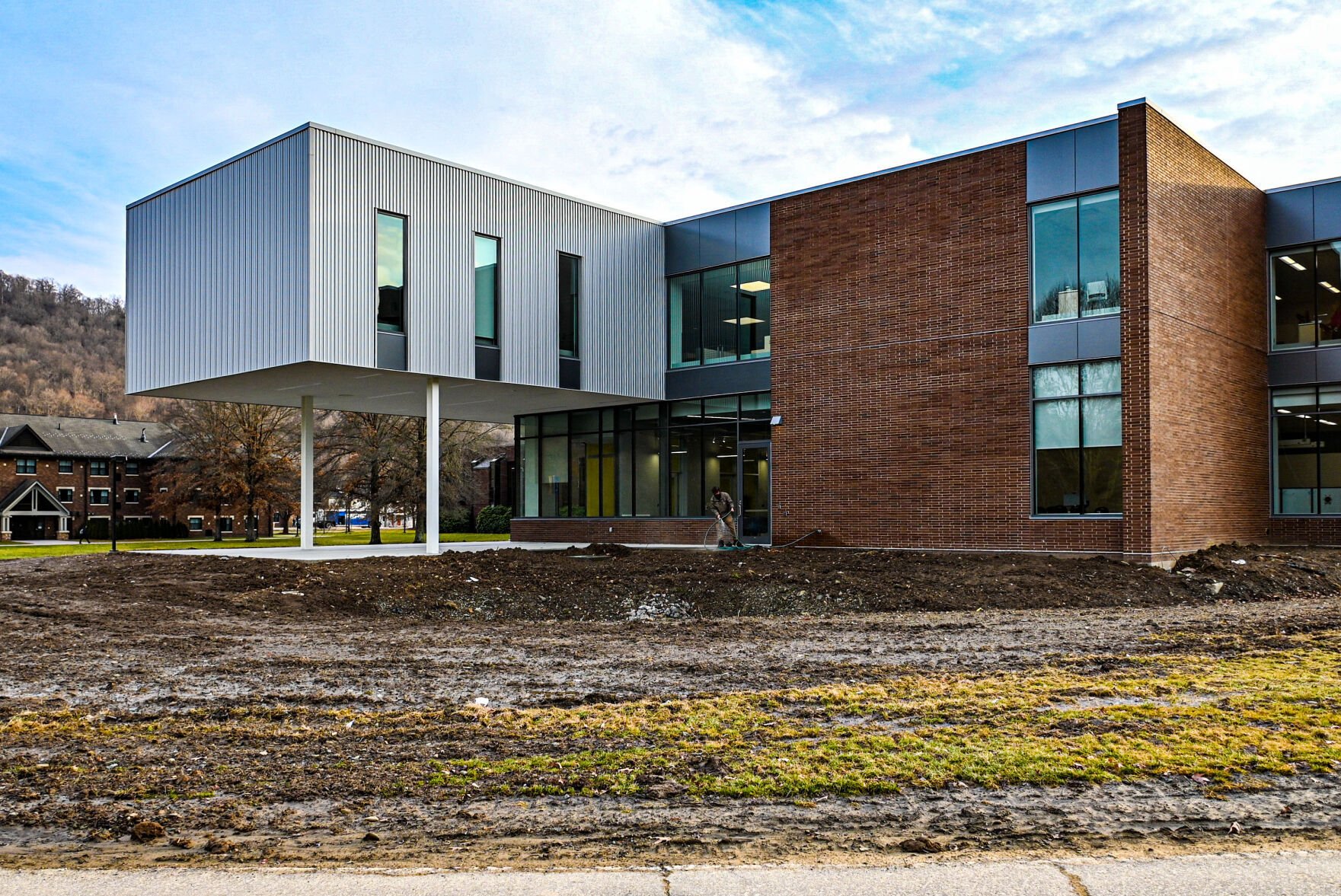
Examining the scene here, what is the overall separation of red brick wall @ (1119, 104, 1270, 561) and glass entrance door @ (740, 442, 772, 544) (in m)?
9.12

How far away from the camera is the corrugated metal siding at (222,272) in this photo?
22.8 m

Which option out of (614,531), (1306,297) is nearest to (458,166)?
(614,531)

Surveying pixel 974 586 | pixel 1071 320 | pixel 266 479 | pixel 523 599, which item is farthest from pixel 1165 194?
pixel 266 479

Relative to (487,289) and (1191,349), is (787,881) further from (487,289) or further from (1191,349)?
(487,289)

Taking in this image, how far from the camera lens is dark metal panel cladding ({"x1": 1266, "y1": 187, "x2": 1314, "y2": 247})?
25031mm

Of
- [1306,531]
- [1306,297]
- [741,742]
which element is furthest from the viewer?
[1306,297]

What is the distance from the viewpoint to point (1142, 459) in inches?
796

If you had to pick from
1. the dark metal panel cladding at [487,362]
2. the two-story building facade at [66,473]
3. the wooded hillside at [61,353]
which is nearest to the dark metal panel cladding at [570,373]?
the dark metal panel cladding at [487,362]

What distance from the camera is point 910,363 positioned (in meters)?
23.5

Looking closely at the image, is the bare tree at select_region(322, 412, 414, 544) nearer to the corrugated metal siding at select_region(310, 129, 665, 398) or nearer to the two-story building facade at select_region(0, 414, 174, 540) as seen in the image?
the corrugated metal siding at select_region(310, 129, 665, 398)

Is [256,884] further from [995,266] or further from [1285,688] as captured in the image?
[995,266]

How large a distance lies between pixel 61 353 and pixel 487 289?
95534 mm

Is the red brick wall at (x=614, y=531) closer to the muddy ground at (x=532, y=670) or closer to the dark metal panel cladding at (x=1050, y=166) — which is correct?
the muddy ground at (x=532, y=670)

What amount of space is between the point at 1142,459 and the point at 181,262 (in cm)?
2174
